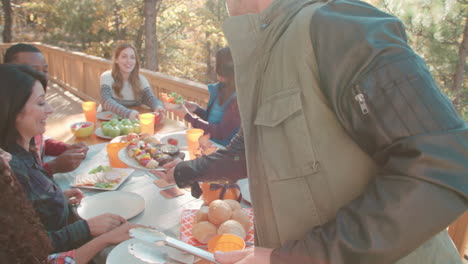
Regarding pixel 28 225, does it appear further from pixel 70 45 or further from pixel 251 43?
pixel 70 45

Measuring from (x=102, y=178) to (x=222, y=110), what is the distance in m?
1.69

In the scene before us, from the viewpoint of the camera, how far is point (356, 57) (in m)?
0.74

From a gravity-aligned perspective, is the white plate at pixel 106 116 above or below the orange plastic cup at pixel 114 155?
below

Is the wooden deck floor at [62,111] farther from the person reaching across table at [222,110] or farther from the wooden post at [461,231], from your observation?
the wooden post at [461,231]

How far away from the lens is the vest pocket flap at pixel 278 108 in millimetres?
852

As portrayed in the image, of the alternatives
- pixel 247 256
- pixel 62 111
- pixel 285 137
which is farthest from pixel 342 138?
pixel 62 111

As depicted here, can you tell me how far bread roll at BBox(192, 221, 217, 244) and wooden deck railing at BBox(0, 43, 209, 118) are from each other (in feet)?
9.70

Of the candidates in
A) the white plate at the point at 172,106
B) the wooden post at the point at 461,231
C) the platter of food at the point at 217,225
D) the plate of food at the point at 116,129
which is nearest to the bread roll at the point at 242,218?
the platter of food at the point at 217,225

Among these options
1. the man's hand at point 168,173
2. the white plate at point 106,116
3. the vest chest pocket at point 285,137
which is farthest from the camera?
the white plate at point 106,116

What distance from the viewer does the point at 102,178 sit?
81.6 inches

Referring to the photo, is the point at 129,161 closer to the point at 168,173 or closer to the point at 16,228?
the point at 168,173

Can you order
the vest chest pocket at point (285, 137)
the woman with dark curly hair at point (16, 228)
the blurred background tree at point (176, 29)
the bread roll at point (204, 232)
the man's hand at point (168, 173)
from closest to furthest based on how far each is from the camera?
1. the vest chest pocket at point (285, 137)
2. the woman with dark curly hair at point (16, 228)
3. the bread roll at point (204, 232)
4. the man's hand at point (168, 173)
5. the blurred background tree at point (176, 29)

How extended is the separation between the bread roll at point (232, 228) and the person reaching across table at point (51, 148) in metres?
1.23

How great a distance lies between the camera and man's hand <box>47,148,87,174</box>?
2.13 meters
